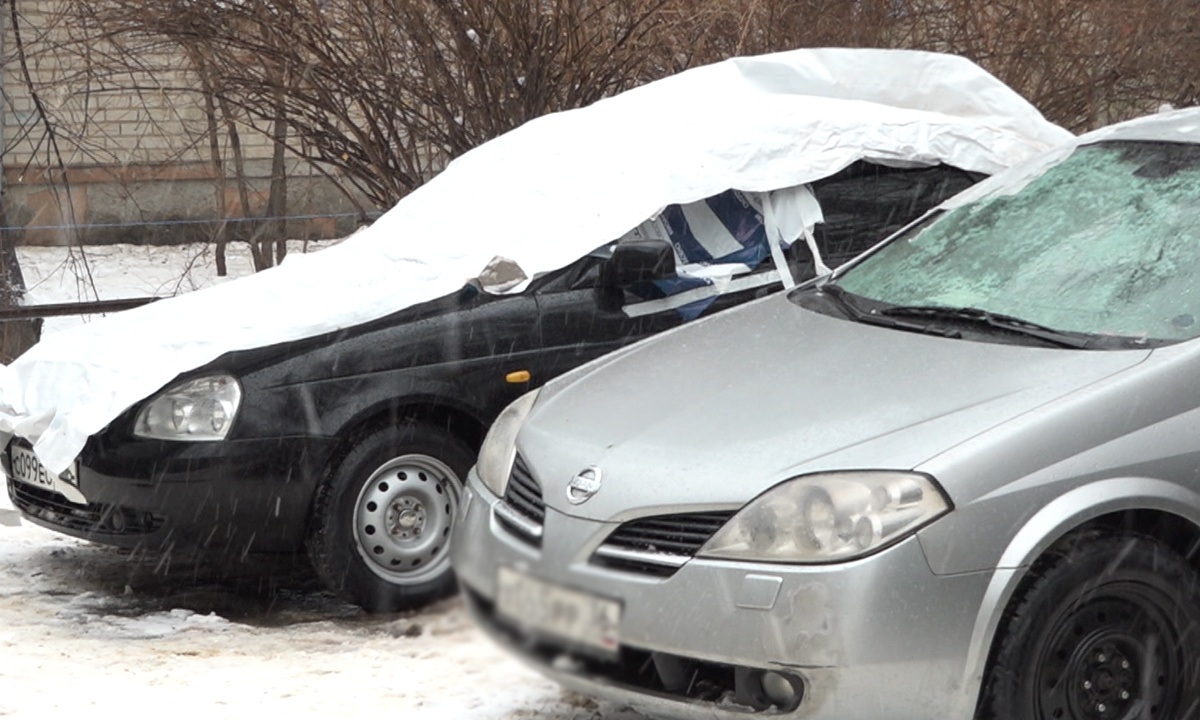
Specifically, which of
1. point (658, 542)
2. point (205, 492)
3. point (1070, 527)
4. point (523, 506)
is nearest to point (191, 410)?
point (205, 492)

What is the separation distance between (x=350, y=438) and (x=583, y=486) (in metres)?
1.77

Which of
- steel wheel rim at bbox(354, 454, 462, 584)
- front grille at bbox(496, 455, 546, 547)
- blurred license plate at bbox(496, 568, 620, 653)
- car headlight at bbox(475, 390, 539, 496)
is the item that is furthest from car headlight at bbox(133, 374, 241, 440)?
blurred license plate at bbox(496, 568, 620, 653)

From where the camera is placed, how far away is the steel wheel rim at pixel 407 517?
17.2 ft

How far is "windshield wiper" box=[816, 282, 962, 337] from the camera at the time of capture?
4.05 m

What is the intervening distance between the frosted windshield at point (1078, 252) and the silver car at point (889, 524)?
2 centimetres

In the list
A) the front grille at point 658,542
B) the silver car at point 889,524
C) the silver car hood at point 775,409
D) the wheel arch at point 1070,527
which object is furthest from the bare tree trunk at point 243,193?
the wheel arch at point 1070,527

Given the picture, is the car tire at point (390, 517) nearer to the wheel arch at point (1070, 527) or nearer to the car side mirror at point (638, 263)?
the car side mirror at point (638, 263)

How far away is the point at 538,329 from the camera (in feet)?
18.0

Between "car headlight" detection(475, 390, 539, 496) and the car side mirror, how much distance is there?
114 cm

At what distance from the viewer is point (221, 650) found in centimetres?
491

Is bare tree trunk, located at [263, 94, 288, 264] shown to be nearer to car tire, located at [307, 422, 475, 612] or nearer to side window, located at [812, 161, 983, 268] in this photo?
side window, located at [812, 161, 983, 268]

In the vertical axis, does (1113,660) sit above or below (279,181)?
below

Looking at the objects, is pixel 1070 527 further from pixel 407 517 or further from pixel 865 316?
pixel 407 517

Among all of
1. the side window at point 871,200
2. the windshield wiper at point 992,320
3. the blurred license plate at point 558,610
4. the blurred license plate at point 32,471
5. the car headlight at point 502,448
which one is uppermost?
the side window at point 871,200
